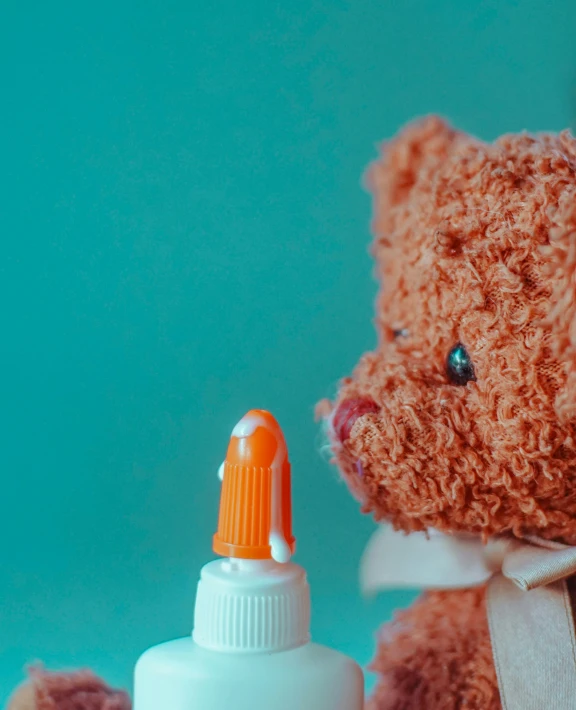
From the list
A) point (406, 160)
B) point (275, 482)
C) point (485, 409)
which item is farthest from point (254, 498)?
point (406, 160)

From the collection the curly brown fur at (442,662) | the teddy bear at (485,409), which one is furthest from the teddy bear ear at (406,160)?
the curly brown fur at (442,662)

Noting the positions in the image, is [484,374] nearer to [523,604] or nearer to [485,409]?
[485,409]

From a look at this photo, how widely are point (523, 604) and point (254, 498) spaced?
0.17m

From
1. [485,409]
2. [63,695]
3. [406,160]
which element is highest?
[406,160]

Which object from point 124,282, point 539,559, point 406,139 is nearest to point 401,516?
point 539,559

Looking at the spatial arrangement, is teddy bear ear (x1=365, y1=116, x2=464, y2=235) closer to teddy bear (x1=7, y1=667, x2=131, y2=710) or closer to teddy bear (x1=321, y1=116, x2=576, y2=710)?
teddy bear (x1=321, y1=116, x2=576, y2=710)

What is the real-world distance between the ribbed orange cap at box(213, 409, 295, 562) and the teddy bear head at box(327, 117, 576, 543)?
0.16 feet

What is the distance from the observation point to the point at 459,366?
0.43 metres

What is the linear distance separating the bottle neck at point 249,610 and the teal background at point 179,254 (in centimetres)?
32

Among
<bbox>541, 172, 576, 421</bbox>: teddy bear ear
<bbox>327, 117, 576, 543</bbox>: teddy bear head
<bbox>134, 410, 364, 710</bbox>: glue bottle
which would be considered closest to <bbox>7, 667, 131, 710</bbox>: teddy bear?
<bbox>134, 410, 364, 710</bbox>: glue bottle

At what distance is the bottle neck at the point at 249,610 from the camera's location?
1.27ft

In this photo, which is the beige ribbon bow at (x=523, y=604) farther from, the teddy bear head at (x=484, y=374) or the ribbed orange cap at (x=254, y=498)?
the ribbed orange cap at (x=254, y=498)

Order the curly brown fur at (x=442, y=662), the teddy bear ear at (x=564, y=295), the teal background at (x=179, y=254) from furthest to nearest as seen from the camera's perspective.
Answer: the teal background at (x=179, y=254) < the curly brown fur at (x=442, y=662) < the teddy bear ear at (x=564, y=295)

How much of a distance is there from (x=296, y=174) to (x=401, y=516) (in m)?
0.38
